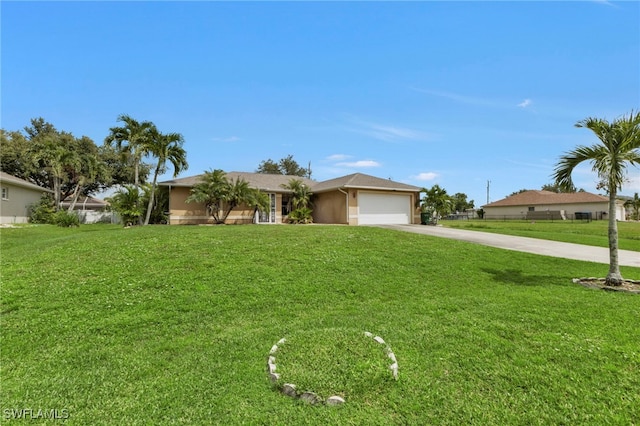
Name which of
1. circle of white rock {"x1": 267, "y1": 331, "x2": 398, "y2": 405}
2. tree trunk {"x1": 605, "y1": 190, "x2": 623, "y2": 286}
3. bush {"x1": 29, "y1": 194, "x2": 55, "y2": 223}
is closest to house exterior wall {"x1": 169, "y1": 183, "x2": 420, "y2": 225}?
bush {"x1": 29, "y1": 194, "x2": 55, "y2": 223}

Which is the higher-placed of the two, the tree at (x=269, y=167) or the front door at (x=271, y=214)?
the tree at (x=269, y=167)

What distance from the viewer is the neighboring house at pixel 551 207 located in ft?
135

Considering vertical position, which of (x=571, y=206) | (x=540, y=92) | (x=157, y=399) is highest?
(x=540, y=92)

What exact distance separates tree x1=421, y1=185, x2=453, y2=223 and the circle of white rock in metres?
19.8

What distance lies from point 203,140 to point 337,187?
10.3 meters

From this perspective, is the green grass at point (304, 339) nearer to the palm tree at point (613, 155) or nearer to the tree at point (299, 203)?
the palm tree at point (613, 155)

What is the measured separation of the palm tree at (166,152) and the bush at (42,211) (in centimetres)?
1040

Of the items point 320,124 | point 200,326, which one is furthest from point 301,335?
point 320,124

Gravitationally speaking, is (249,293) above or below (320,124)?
below

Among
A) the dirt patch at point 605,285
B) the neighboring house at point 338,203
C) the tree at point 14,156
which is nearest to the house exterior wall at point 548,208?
the neighboring house at point 338,203

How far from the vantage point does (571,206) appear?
1731 inches

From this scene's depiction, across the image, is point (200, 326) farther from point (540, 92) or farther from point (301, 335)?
point (540, 92)

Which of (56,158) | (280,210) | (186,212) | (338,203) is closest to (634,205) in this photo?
(338,203)

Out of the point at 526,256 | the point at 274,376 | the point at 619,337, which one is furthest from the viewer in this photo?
the point at 526,256
